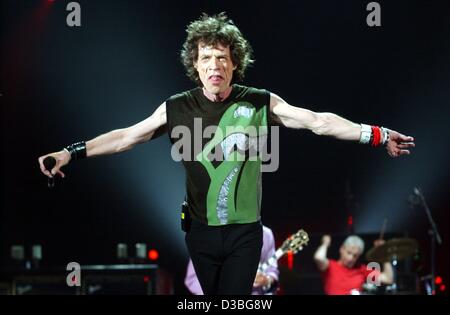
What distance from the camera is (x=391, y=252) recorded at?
7.77 m

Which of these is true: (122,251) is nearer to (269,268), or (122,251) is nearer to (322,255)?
(322,255)

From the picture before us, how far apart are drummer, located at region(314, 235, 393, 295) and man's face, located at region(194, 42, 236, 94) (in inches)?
175

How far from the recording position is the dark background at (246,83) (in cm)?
780

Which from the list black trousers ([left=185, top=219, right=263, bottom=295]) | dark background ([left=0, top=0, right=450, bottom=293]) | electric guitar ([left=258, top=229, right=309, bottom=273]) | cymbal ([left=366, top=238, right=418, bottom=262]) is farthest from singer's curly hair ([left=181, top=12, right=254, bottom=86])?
cymbal ([left=366, top=238, right=418, bottom=262])

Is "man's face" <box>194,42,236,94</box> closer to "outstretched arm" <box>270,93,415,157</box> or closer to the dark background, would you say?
"outstretched arm" <box>270,93,415,157</box>

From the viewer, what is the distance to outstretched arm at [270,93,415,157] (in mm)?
3930

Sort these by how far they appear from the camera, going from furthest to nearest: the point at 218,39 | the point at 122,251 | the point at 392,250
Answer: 1. the point at 122,251
2. the point at 392,250
3. the point at 218,39

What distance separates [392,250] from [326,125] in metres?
4.21

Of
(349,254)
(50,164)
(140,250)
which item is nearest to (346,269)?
(349,254)

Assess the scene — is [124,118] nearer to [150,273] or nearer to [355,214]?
[150,273]

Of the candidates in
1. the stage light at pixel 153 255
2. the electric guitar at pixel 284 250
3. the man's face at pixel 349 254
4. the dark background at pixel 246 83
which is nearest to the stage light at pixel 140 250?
the stage light at pixel 153 255

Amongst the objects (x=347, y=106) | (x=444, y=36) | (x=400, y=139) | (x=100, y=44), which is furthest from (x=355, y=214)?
(x=400, y=139)

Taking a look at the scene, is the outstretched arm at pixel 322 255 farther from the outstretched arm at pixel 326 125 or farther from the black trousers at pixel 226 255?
the black trousers at pixel 226 255

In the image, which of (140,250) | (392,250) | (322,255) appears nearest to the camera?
(392,250)
